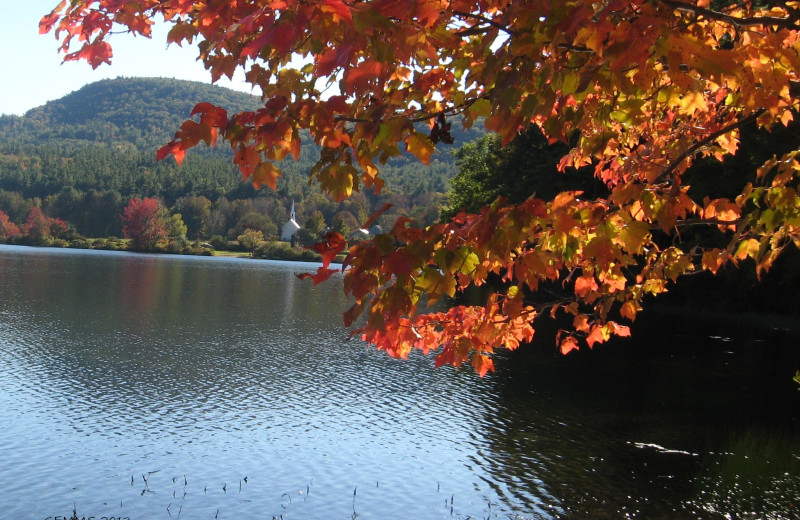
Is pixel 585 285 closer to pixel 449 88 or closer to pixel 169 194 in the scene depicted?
pixel 449 88

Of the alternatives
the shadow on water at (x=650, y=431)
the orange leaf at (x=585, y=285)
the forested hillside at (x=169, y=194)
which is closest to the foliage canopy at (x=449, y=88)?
the orange leaf at (x=585, y=285)

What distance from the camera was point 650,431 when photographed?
14508mm

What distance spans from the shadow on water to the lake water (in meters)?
0.05

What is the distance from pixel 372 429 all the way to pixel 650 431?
535 centimetres

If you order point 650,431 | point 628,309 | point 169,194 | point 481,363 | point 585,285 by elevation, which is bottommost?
point 650,431

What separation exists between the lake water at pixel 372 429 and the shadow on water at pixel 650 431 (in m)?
0.05

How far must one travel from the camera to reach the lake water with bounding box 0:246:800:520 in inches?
419

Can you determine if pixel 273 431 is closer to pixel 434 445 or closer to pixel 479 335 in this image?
pixel 434 445

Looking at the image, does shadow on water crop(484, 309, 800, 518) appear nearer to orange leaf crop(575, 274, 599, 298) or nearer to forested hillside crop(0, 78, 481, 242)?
orange leaf crop(575, 274, 599, 298)

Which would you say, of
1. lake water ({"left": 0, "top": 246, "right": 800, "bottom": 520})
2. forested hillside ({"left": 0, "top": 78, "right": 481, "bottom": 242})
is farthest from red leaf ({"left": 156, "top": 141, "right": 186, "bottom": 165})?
forested hillside ({"left": 0, "top": 78, "right": 481, "bottom": 242})

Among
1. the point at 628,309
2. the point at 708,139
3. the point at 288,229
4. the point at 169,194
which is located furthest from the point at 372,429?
the point at 169,194

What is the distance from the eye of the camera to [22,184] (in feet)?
443

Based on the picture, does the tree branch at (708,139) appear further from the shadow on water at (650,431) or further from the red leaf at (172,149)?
the shadow on water at (650,431)

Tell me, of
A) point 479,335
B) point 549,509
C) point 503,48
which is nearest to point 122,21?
point 503,48
